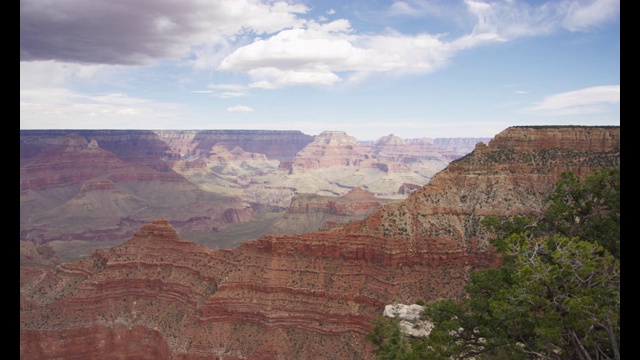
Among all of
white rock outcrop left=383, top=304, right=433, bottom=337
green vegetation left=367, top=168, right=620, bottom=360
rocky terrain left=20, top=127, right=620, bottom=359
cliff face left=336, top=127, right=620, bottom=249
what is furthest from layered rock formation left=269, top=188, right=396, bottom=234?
green vegetation left=367, top=168, right=620, bottom=360

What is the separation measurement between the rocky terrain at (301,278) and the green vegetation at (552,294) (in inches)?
1151

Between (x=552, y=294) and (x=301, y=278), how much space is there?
4682 centimetres

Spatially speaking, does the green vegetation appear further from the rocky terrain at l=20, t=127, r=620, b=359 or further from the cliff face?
the cliff face

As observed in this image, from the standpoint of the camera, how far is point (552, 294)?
19078 mm

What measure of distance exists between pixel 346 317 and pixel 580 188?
1532 inches

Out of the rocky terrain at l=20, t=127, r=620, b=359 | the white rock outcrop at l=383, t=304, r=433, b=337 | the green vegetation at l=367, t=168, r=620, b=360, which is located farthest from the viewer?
the rocky terrain at l=20, t=127, r=620, b=359

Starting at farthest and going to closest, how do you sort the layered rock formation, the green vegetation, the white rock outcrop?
the layered rock formation → the white rock outcrop → the green vegetation

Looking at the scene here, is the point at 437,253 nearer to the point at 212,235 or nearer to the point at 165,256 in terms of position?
the point at 165,256

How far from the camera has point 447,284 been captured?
192 feet

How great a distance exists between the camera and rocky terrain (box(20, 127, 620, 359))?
58.6 meters

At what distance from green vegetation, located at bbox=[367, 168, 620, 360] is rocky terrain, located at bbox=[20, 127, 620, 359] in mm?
29232

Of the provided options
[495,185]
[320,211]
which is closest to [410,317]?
[495,185]

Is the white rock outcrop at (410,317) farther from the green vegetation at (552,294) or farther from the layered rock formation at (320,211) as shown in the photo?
the layered rock formation at (320,211)
